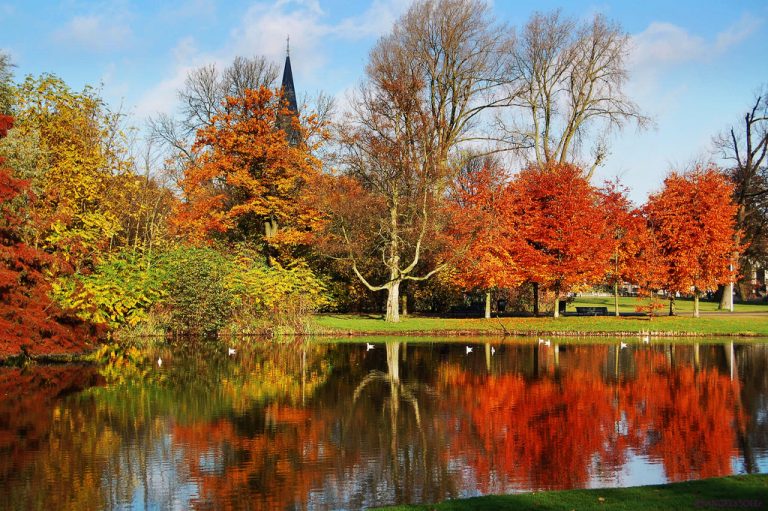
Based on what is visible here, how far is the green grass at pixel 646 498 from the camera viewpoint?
8797 millimetres

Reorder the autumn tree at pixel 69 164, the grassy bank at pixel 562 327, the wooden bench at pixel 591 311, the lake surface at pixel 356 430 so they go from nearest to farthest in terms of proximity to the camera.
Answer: the lake surface at pixel 356 430
the autumn tree at pixel 69 164
the grassy bank at pixel 562 327
the wooden bench at pixel 591 311

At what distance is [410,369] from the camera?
2389 cm

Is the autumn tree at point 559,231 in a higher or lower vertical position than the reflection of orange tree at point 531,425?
higher

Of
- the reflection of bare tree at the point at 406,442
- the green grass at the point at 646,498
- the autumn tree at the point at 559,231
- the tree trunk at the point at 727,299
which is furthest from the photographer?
the tree trunk at the point at 727,299

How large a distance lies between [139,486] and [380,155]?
29912 mm

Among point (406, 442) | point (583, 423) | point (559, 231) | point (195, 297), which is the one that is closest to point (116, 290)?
point (195, 297)

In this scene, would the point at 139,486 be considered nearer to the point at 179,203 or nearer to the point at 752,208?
the point at 179,203

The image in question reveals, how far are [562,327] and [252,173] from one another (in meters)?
18.8

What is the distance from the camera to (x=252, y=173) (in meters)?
43.7

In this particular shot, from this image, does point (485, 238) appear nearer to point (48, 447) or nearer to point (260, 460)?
point (260, 460)

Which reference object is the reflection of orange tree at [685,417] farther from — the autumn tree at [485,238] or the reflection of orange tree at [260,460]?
the autumn tree at [485,238]

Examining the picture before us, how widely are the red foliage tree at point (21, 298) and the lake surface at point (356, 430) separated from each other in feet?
2.89

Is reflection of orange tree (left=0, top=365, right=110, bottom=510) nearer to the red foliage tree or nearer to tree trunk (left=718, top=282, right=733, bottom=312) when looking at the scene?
the red foliage tree

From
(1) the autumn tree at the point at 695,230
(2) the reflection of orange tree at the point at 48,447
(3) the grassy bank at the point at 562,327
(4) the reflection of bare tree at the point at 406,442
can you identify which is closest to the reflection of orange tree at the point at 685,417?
(4) the reflection of bare tree at the point at 406,442
